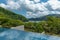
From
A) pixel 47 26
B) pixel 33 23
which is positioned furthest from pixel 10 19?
pixel 47 26

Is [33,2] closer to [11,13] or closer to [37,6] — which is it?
[37,6]

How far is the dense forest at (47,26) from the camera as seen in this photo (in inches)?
268

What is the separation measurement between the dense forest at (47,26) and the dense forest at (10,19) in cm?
35

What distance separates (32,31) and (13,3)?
1502 mm

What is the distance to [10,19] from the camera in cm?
728

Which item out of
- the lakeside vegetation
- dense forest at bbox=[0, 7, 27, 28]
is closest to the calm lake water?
the lakeside vegetation

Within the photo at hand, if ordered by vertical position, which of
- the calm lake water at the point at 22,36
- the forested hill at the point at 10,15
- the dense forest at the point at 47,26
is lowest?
the calm lake water at the point at 22,36

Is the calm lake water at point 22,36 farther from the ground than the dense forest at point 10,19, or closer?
closer

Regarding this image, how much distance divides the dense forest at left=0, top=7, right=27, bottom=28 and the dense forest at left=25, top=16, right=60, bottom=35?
35 cm

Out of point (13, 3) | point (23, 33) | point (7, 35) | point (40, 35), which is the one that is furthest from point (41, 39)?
point (13, 3)

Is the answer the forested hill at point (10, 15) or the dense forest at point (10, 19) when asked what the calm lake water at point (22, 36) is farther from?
the forested hill at point (10, 15)

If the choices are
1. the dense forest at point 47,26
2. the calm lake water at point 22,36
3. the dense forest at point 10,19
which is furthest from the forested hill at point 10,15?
the calm lake water at point 22,36

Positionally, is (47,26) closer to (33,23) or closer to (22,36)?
(33,23)

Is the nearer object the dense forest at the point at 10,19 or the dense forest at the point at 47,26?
the dense forest at the point at 47,26
